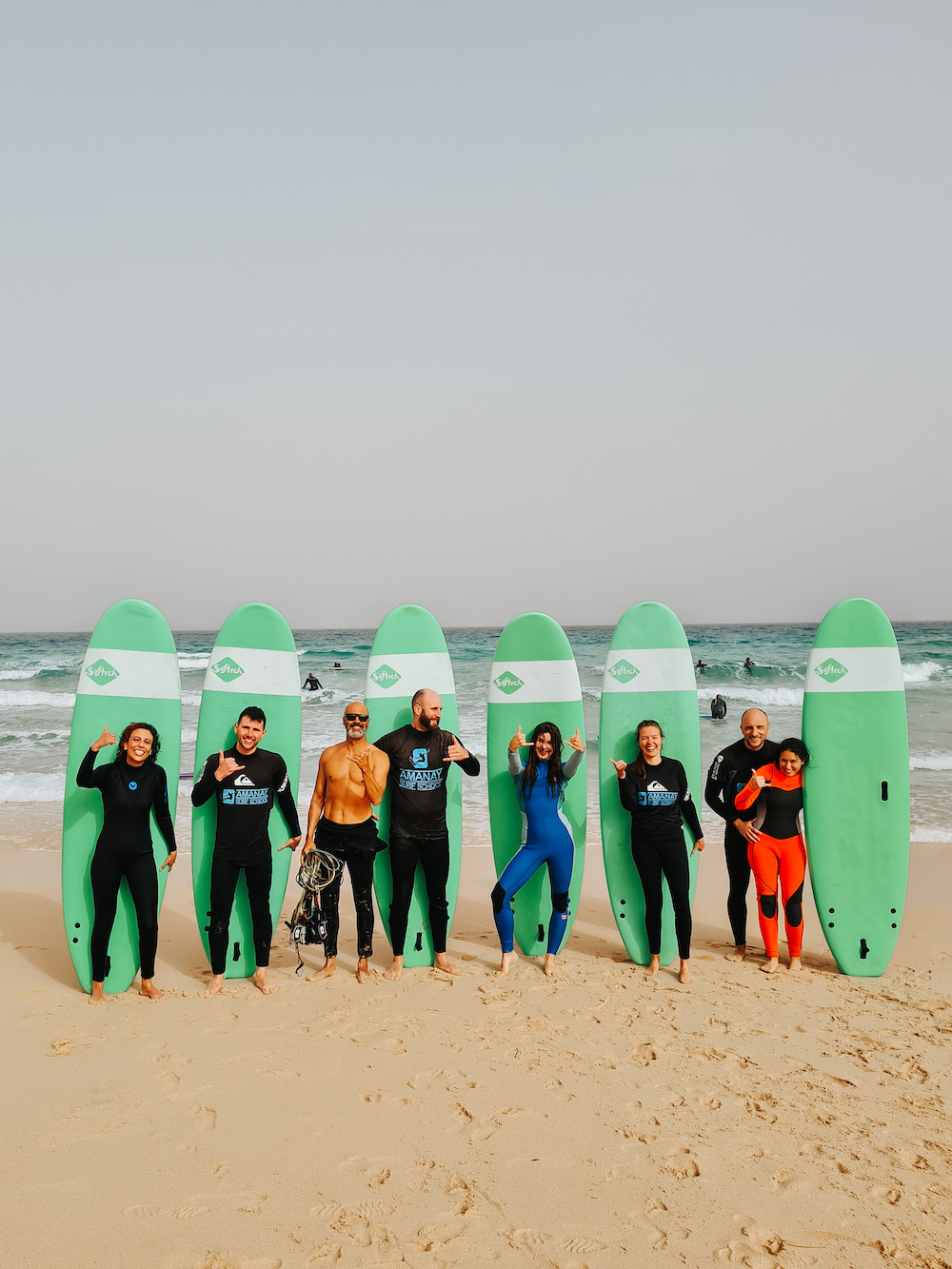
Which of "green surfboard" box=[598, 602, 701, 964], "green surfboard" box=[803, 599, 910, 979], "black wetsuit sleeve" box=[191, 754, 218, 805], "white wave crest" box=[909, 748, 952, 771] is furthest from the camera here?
"white wave crest" box=[909, 748, 952, 771]

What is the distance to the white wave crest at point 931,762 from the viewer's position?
9648mm

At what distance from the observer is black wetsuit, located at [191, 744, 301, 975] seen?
13.6 ft

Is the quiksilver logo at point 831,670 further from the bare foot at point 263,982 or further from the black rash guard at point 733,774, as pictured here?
the bare foot at point 263,982

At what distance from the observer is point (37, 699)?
57.5ft

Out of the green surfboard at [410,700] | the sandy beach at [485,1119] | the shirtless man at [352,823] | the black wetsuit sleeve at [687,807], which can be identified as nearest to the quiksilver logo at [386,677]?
the green surfboard at [410,700]

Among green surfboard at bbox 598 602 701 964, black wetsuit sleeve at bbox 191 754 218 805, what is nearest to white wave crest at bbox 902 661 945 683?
green surfboard at bbox 598 602 701 964

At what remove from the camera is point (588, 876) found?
21.0 ft

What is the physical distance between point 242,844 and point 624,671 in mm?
2404

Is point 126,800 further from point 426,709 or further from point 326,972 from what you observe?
point 426,709

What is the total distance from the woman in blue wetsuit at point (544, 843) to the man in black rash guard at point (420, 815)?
0.32m

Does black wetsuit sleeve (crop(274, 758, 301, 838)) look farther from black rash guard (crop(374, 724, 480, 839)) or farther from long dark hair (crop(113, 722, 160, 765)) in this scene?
long dark hair (crop(113, 722, 160, 765))

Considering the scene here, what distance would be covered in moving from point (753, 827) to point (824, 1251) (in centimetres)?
230

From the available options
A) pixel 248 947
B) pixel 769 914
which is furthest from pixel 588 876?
pixel 248 947

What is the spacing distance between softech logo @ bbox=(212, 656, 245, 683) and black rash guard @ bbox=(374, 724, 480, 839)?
97 cm
